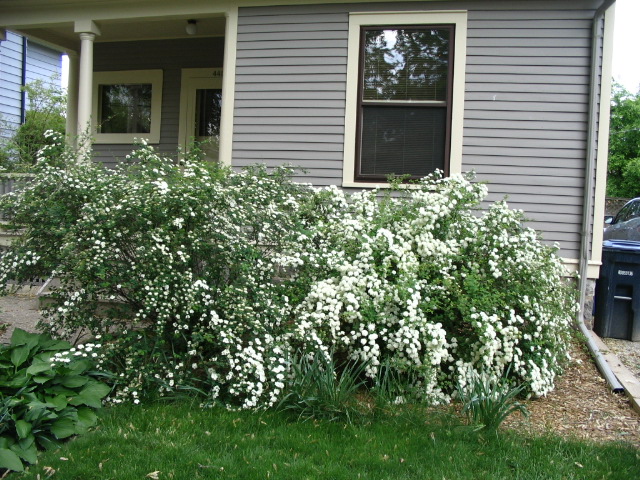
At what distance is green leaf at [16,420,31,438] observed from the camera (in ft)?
10.5

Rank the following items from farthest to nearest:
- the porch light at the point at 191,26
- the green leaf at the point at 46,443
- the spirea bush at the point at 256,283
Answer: the porch light at the point at 191,26
the spirea bush at the point at 256,283
the green leaf at the point at 46,443

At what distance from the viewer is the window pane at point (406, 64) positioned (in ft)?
21.8

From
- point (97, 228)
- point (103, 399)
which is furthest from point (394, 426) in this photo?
point (97, 228)

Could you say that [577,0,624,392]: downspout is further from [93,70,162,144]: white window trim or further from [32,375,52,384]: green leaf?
[93,70,162,144]: white window trim

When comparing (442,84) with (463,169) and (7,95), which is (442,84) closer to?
(463,169)

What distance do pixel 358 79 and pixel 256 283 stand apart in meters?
3.43

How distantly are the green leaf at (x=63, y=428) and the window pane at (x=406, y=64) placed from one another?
4.76 m

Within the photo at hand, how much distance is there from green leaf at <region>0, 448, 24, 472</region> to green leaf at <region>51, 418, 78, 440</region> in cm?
33

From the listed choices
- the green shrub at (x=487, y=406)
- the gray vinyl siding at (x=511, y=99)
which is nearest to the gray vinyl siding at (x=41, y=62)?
the gray vinyl siding at (x=511, y=99)

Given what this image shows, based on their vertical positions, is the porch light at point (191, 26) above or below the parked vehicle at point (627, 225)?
above

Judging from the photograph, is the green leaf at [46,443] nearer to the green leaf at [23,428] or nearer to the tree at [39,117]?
the green leaf at [23,428]

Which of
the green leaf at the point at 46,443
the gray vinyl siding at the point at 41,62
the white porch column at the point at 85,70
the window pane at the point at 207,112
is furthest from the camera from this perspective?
the gray vinyl siding at the point at 41,62

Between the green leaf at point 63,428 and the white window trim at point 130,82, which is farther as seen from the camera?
the white window trim at point 130,82

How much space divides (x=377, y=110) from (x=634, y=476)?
184 inches
